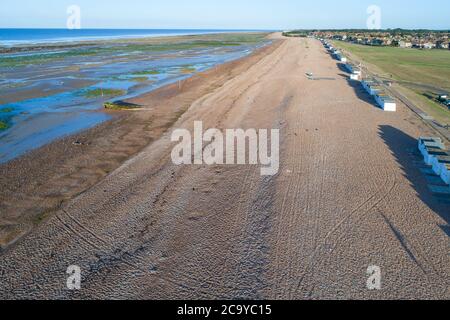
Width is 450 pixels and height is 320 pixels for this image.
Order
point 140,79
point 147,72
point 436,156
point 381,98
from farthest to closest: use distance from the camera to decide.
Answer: point 147,72
point 140,79
point 381,98
point 436,156

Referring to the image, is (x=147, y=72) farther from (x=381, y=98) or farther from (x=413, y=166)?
(x=413, y=166)

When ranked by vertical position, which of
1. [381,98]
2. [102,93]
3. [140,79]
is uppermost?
[140,79]

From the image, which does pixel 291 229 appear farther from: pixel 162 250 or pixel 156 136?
pixel 156 136

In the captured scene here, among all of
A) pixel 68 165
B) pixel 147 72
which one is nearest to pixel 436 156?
pixel 68 165

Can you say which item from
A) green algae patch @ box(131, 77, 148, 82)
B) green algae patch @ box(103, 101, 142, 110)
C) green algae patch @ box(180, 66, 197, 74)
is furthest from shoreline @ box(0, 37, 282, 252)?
green algae patch @ box(180, 66, 197, 74)

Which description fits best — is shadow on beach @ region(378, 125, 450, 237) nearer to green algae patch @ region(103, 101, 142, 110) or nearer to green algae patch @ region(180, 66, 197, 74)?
green algae patch @ region(103, 101, 142, 110)

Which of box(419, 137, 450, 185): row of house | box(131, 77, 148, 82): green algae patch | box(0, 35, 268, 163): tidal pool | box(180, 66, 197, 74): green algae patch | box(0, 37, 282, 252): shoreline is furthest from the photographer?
box(180, 66, 197, 74): green algae patch

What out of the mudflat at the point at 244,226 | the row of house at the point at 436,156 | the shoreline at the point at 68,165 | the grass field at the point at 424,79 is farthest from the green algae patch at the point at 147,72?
the row of house at the point at 436,156
